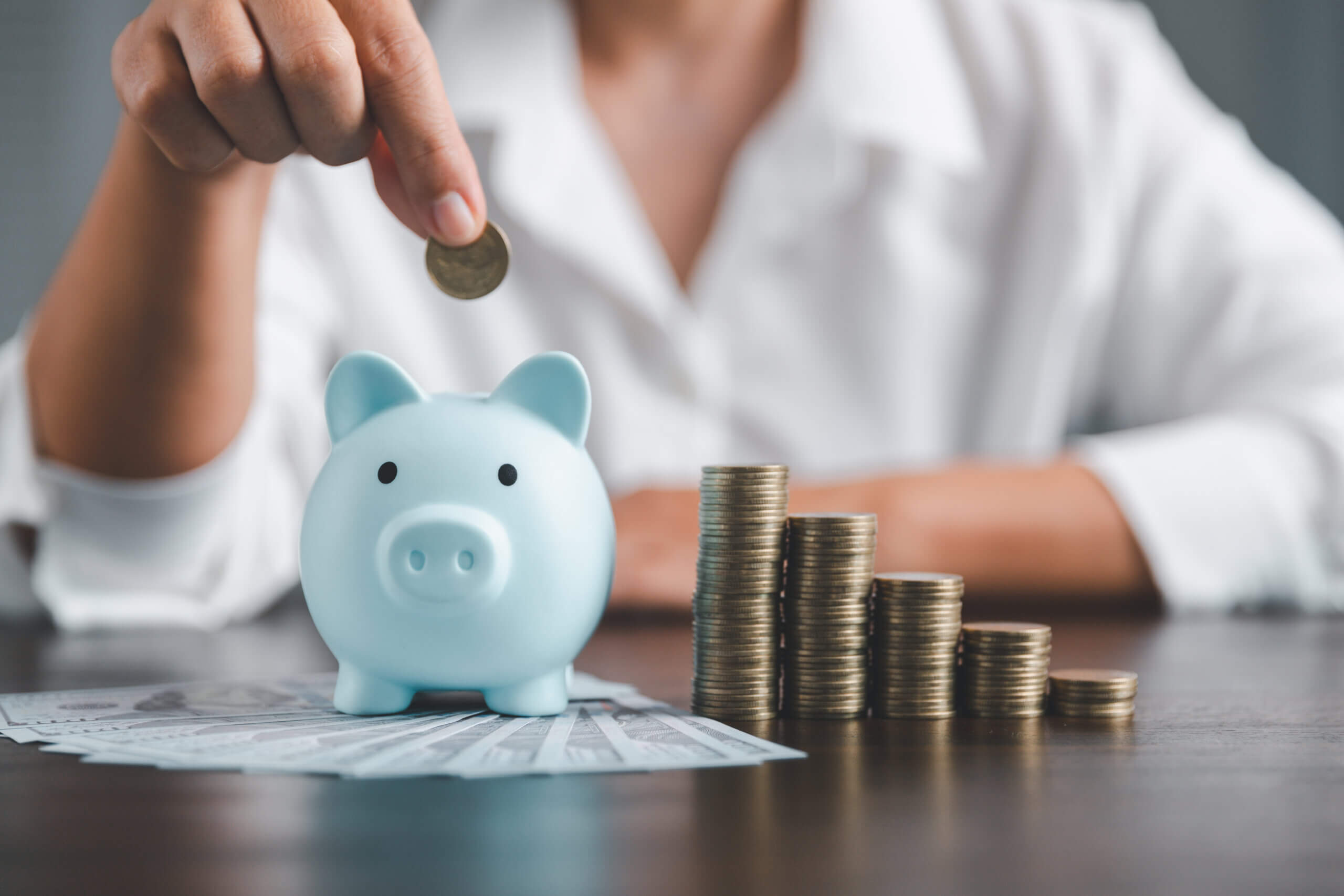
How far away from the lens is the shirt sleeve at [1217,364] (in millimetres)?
1527

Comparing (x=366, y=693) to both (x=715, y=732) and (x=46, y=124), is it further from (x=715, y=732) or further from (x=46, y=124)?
(x=46, y=124)

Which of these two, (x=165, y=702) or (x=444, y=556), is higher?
(x=444, y=556)

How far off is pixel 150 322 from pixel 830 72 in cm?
120

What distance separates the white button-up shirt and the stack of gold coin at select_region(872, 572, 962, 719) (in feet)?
3.45

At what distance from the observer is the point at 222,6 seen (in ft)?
2.77

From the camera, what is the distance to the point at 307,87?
2.77 ft

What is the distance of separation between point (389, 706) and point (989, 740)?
0.39 metres

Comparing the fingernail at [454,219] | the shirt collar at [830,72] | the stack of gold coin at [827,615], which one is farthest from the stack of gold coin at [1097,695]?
the shirt collar at [830,72]

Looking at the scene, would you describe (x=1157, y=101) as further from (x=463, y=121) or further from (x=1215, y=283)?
(x=463, y=121)

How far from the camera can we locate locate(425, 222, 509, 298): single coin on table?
900mm

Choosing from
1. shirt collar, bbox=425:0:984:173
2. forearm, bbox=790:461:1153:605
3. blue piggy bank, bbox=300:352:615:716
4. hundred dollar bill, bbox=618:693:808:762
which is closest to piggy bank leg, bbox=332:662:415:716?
blue piggy bank, bbox=300:352:615:716

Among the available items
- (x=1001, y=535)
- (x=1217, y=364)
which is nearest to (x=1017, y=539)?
(x=1001, y=535)

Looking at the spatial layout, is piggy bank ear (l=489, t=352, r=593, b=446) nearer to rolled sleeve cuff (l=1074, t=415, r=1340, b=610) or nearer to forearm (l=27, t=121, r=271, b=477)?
forearm (l=27, t=121, r=271, b=477)

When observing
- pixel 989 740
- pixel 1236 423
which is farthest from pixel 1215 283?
pixel 989 740
